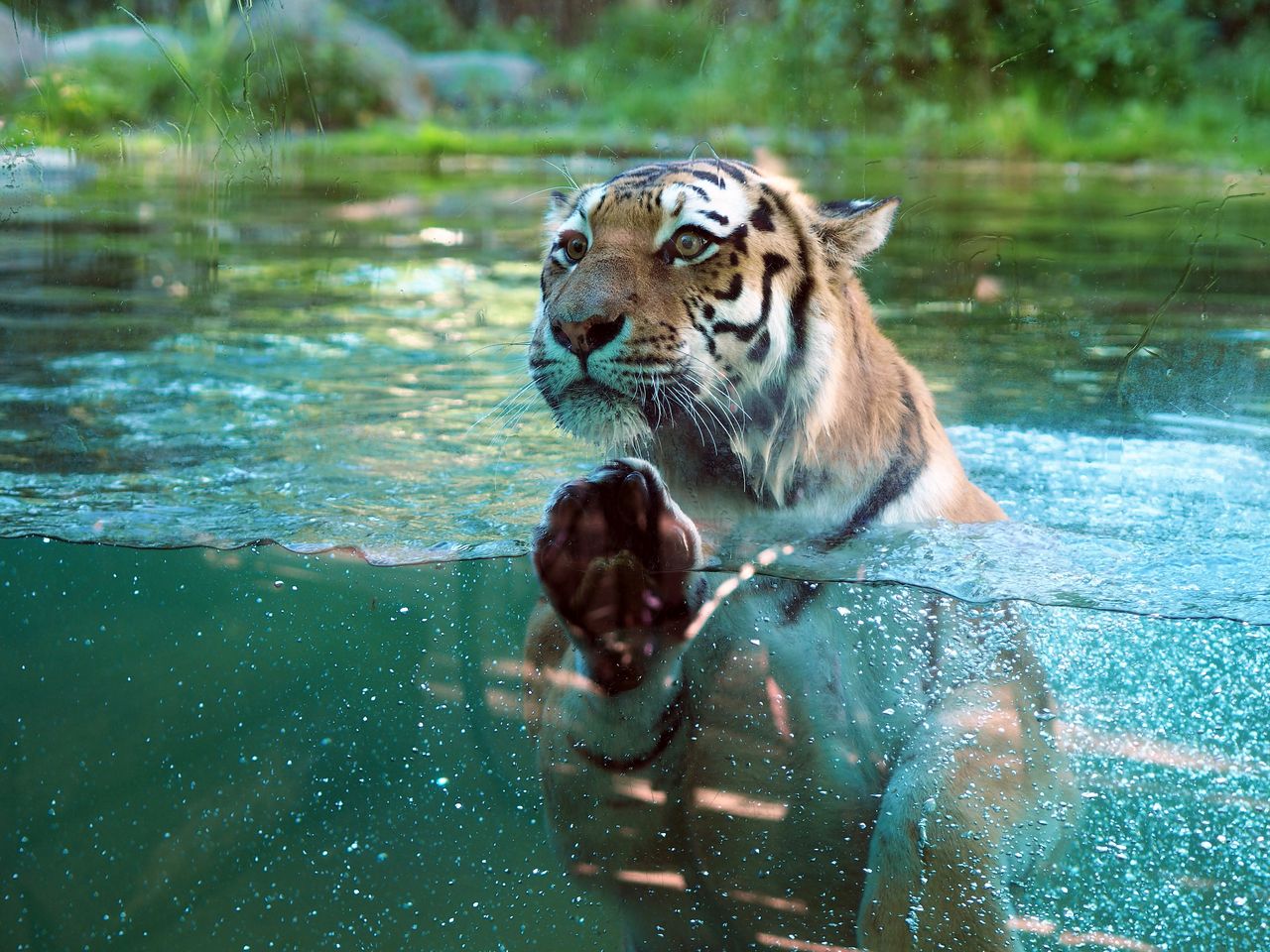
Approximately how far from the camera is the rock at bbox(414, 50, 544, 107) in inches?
137

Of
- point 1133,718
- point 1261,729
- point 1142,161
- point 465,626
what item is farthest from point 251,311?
point 1261,729

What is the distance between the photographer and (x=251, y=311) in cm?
496

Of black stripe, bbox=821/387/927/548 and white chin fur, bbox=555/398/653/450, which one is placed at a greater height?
white chin fur, bbox=555/398/653/450

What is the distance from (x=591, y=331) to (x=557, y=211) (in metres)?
0.66

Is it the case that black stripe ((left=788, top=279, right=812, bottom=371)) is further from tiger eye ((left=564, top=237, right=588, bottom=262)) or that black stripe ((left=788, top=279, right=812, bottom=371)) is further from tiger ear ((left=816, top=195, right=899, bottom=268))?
tiger eye ((left=564, top=237, right=588, bottom=262))

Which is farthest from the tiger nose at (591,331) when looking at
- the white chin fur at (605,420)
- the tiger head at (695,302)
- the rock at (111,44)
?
the rock at (111,44)

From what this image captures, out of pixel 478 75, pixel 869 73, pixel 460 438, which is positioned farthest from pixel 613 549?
pixel 460 438

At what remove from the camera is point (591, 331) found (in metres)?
2.34

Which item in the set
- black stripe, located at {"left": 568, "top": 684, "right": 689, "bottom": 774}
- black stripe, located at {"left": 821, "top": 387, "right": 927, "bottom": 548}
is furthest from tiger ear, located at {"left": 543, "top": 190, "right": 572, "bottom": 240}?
black stripe, located at {"left": 568, "top": 684, "right": 689, "bottom": 774}

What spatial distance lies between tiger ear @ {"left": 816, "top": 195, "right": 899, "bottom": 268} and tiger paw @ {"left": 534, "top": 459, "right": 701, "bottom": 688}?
37.8 inches

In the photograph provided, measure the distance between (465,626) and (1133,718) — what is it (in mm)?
4621

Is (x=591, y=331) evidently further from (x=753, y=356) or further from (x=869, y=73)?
(x=869, y=73)

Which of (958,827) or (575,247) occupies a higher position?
(575,247)

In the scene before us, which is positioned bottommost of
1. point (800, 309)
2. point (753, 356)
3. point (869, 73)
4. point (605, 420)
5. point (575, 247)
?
point (605, 420)
